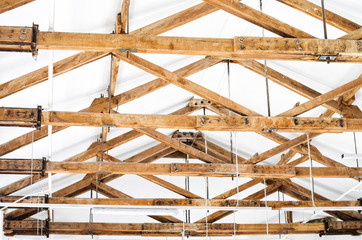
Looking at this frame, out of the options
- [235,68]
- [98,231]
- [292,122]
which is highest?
[235,68]

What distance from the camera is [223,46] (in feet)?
17.6

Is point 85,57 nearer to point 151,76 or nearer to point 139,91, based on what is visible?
point 139,91

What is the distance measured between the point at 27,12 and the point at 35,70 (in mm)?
1082

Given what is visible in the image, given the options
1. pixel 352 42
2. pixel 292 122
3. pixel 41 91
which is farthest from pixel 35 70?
pixel 352 42

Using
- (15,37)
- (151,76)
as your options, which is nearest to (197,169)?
(151,76)

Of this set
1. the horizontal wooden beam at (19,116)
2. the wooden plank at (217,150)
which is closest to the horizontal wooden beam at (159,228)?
the wooden plank at (217,150)

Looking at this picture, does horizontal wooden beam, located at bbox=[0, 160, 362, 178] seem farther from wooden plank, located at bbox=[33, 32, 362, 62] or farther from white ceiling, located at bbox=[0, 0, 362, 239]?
wooden plank, located at bbox=[33, 32, 362, 62]

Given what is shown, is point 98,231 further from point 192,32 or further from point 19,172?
point 192,32

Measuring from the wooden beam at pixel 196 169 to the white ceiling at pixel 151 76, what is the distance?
87 centimetres

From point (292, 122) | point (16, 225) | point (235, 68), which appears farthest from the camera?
point (16, 225)

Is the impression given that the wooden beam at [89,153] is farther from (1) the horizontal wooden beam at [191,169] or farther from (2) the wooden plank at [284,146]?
(2) the wooden plank at [284,146]

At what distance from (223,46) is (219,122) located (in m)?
1.65

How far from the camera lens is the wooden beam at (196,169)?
8.52 m

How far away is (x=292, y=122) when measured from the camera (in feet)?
22.6
